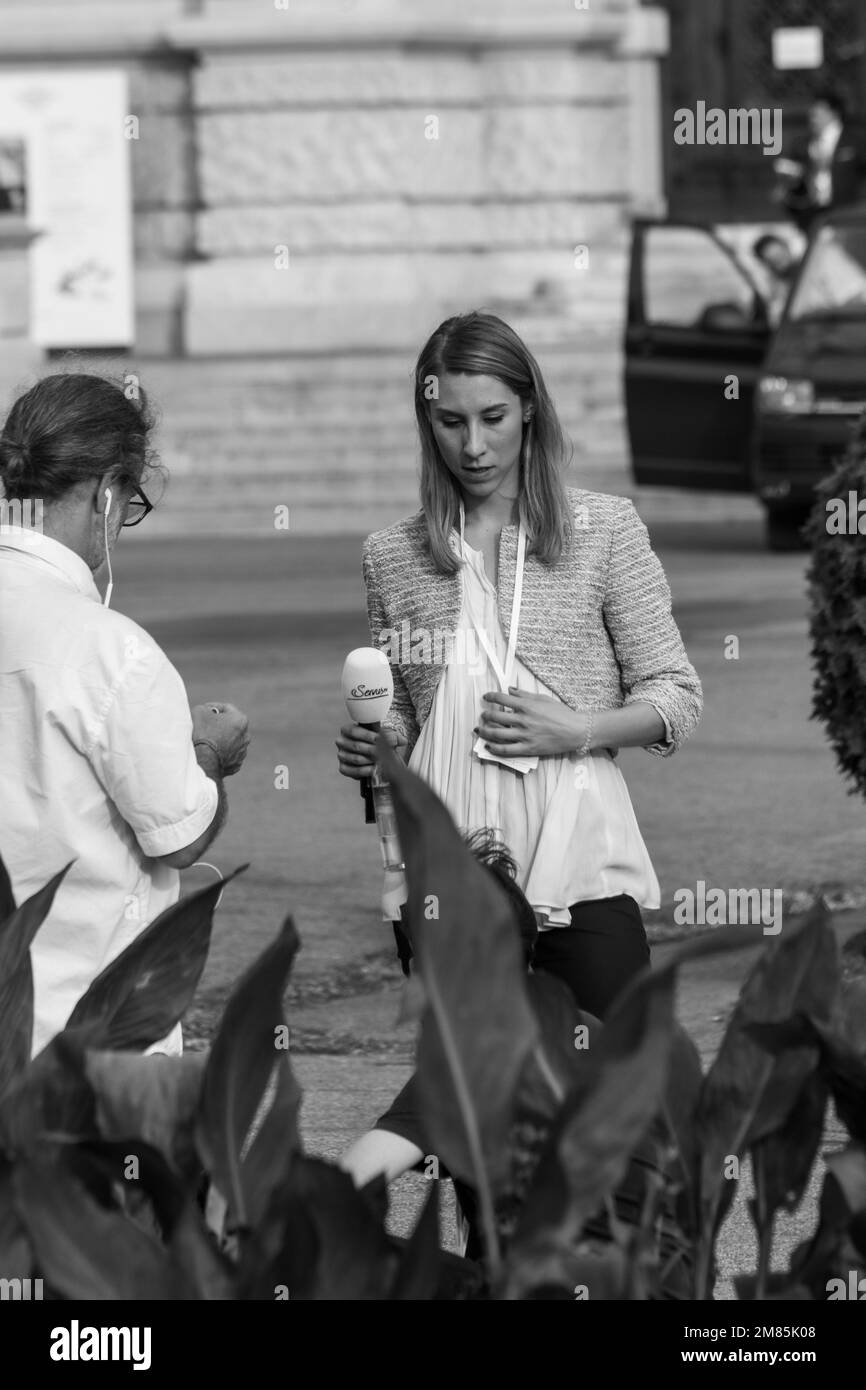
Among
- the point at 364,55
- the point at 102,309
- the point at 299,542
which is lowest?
the point at 299,542

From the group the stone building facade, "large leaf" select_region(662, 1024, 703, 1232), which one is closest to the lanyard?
"large leaf" select_region(662, 1024, 703, 1232)

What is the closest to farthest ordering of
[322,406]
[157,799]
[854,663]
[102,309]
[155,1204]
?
[155,1204] → [157,799] → [854,663] → [322,406] → [102,309]

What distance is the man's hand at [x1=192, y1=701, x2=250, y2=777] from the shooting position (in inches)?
136

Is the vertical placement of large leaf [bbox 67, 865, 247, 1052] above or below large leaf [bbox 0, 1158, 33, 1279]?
above

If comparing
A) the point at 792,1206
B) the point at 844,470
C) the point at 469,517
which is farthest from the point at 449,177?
the point at 792,1206

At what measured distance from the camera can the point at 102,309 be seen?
23.9m

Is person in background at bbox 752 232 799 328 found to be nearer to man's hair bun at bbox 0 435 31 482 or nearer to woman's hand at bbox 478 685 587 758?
woman's hand at bbox 478 685 587 758

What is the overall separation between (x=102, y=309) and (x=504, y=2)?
16.3 feet

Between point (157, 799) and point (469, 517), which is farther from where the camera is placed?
point (469, 517)

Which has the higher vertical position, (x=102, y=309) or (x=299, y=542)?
(x=102, y=309)

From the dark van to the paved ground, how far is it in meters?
0.57

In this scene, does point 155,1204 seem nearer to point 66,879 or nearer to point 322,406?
point 66,879

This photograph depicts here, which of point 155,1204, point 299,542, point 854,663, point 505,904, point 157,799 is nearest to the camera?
point 505,904

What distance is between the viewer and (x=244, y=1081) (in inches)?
→ 79.4
